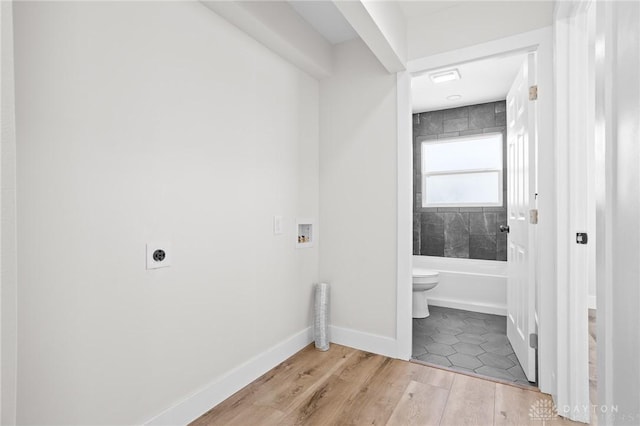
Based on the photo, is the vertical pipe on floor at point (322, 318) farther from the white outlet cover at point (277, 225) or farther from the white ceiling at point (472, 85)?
the white ceiling at point (472, 85)

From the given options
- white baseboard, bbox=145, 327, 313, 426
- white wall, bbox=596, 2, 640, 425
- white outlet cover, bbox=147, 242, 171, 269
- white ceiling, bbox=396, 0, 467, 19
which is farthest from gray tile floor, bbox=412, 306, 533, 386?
white ceiling, bbox=396, 0, 467, 19

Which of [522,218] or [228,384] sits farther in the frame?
[522,218]

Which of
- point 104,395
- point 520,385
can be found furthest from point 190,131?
point 520,385

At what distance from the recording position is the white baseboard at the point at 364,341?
245cm

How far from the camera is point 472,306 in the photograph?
3.62m

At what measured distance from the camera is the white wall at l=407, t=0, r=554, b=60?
2010mm

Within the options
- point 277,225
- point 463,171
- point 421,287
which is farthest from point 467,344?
point 463,171

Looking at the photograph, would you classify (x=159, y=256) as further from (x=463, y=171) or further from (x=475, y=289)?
(x=463, y=171)

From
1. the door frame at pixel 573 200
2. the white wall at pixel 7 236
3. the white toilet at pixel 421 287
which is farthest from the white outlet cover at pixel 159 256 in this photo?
the white toilet at pixel 421 287

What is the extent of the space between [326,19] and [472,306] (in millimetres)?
3202

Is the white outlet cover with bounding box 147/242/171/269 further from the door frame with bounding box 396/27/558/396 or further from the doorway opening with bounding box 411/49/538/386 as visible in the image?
the door frame with bounding box 396/27/558/396

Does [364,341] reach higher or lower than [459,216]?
lower

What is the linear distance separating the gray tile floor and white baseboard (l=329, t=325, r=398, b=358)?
0.68 ft

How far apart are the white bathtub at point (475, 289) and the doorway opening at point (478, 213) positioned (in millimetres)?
10
